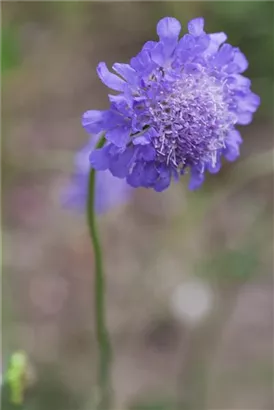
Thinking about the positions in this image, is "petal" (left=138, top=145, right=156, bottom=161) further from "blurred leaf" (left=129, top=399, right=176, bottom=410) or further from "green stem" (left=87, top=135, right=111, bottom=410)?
"blurred leaf" (left=129, top=399, right=176, bottom=410)

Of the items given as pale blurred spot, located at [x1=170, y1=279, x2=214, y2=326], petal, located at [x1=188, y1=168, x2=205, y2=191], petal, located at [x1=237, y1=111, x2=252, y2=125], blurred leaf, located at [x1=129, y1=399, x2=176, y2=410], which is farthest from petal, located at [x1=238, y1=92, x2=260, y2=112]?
pale blurred spot, located at [x1=170, y1=279, x2=214, y2=326]

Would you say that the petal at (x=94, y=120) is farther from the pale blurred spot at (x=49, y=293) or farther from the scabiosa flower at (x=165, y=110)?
the pale blurred spot at (x=49, y=293)

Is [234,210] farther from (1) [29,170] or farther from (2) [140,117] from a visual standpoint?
(2) [140,117]

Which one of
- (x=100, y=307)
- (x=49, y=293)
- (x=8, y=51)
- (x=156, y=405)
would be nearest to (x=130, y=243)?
(x=49, y=293)

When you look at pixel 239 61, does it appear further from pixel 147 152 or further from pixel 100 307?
pixel 100 307

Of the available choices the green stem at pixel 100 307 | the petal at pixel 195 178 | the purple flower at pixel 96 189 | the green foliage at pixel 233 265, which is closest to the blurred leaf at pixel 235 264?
the green foliage at pixel 233 265
